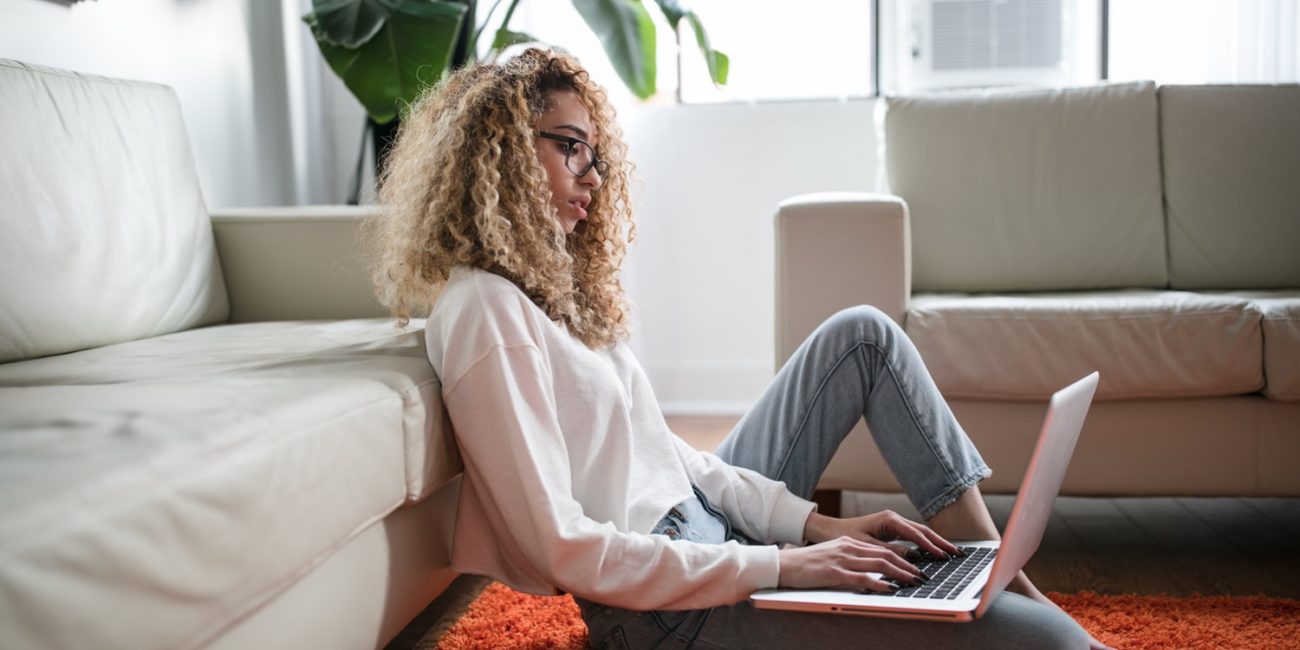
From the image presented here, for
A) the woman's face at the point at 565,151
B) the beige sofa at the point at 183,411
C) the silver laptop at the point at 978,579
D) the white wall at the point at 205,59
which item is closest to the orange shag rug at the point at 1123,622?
the beige sofa at the point at 183,411

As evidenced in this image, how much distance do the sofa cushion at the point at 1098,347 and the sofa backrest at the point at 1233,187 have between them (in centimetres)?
52

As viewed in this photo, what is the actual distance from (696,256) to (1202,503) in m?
1.75

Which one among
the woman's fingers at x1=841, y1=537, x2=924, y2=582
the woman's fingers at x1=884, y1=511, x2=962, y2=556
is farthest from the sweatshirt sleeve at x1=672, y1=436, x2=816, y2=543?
the woman's fingers at x1=841, y1=537, x2=924, y2=582

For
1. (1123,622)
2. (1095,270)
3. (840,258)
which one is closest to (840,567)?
(1123,622)

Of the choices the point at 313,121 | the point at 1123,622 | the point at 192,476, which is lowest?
the point at 1123,622

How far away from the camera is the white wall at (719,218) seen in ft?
11.7

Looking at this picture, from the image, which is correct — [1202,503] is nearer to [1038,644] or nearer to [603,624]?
[1038,644]

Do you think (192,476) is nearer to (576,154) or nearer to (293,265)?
(576,154)

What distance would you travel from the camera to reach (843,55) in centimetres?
363

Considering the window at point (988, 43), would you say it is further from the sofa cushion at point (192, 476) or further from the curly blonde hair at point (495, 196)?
the sofa cushion at point (192, 476)

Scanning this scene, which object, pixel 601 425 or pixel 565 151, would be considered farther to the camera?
pixel 565 151

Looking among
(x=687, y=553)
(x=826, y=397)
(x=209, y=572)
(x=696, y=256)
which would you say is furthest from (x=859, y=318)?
(x=696, y=256)

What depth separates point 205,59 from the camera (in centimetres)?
275

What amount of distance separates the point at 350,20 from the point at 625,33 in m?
0.69
